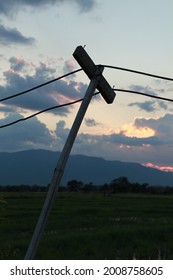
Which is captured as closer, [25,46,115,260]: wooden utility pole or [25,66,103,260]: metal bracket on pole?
[25,66,103,260]: metal bracket on pole

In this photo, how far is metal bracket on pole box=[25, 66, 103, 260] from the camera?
571cm

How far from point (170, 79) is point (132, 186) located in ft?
300

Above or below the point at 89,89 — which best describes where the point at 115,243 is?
below

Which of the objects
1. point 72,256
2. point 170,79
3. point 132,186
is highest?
point 132,186

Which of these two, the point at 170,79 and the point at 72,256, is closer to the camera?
the point at 170,79

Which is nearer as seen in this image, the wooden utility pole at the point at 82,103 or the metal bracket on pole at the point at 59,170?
the metal bracket on pole at the point at 59,170

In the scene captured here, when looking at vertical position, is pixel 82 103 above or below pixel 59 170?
above

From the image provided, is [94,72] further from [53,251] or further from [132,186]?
[132,186]

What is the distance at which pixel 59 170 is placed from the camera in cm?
589

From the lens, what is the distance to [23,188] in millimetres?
93500

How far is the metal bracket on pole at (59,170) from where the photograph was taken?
571 cm

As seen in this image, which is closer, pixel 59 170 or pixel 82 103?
pixel 59 170
